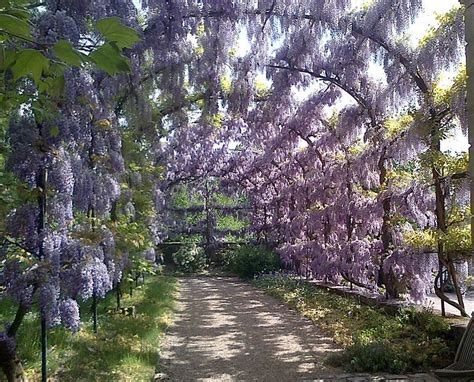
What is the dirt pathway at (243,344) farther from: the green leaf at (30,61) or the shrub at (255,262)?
the shrub at (255,262)

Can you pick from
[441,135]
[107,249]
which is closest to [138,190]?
[107,249]

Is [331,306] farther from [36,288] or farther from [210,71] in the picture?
[36,288]

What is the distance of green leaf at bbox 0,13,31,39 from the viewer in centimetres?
91

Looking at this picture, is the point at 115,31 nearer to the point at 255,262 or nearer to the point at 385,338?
the point at 385,338

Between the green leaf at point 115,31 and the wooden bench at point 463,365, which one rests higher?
the green leaf at point 115,31

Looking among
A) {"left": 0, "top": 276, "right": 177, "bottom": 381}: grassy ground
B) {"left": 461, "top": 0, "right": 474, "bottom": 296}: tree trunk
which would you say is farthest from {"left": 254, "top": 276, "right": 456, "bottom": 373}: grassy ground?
{"left": 461, "top": 0, "right": 474, "bottom": 296}: tree trunk

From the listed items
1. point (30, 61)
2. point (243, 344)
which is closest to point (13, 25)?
point (30, 61)

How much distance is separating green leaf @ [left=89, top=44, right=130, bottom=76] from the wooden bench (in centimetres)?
323

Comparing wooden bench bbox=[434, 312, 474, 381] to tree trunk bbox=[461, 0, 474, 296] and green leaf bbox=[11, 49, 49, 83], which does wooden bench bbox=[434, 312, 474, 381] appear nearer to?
tree trunk bbox=[461, 0, 474, 296]

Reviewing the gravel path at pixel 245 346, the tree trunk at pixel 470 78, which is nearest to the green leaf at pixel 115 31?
the tree trunk at pixel 470 78

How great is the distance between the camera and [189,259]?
59.2 feet

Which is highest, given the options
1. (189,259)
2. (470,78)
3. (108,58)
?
(470,78)

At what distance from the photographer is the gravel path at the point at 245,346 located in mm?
4739

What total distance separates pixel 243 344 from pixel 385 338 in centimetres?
174
